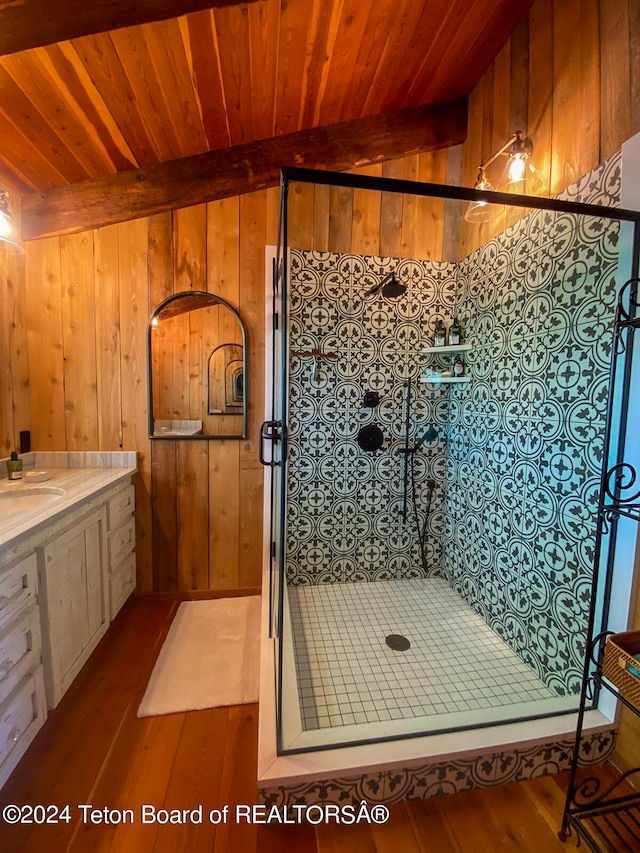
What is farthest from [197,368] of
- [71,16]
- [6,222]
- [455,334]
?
[455,334]

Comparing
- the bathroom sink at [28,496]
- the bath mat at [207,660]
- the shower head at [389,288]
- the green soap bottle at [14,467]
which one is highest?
the shower head at [389,288]

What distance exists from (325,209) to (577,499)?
212cm

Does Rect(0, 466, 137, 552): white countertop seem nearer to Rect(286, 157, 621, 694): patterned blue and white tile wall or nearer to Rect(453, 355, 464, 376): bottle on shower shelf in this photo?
Rect(286, 157, 621, 694): patterned blue and white tile wall

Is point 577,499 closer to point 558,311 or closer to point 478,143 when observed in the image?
point 558,311

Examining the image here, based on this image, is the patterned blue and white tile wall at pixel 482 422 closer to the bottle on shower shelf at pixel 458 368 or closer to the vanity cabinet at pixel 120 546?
the bottle on shower shelf at pixel 458 368

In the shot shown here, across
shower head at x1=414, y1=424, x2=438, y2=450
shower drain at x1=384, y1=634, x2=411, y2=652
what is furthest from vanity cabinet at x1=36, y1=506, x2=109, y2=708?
shower head at x1=414, y1=424, x2=438, y2=450

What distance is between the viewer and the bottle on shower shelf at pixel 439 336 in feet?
7.49

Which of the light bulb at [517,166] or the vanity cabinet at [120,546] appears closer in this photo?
the light bulb at [517,166]

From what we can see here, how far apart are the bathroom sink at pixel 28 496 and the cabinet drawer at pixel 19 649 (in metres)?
0.53

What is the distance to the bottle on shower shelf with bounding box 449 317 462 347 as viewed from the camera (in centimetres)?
223

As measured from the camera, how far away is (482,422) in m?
2.05

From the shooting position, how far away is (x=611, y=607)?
129cm

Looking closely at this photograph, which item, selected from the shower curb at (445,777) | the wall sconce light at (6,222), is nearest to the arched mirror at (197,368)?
the wall sconce light at (6,222)

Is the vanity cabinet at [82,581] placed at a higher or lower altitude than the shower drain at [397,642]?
higher
